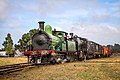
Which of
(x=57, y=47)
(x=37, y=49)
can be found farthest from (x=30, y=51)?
(x=57, y=47)

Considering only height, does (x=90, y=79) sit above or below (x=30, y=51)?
below

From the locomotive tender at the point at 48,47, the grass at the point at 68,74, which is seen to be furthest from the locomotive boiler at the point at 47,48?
the grass at the point at 68,74

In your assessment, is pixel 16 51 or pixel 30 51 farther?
pixel 16 51

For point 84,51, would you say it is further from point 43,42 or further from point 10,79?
point 10,79

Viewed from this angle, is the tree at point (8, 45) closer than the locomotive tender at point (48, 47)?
No

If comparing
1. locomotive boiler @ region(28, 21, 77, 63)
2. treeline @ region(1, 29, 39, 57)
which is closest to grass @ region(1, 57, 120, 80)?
locomotive boiler @ region(28, 21, 77, 63)

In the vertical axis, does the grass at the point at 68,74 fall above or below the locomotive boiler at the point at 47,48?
below

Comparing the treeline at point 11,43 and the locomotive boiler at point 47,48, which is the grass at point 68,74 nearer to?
the locomotive boiler at point 47,48

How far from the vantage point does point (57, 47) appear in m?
28.8

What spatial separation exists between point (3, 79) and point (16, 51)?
90.7 meters

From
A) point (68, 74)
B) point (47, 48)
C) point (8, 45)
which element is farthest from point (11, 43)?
point (68, 74)

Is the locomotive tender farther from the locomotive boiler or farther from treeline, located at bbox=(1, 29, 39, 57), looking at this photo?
treeline, located at bbox=(1, 29, 39, 57)

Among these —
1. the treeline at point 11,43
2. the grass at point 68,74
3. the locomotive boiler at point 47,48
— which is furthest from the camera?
the treeline at point 11,43

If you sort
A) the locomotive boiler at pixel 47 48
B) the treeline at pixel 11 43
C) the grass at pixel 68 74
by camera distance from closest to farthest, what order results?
1. the grass at pixel 68 74
2. the locomotive boiler at pixel 47 48
3. the treeline at pixel 11 43
